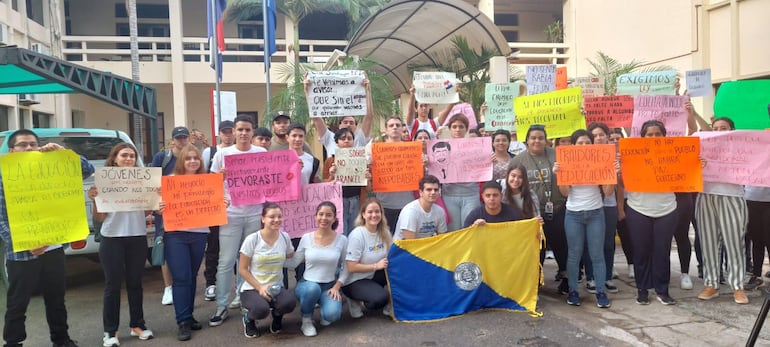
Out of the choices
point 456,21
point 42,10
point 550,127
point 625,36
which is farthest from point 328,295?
point 42,10

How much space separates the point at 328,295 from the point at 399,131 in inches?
81.6

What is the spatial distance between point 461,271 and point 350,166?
1.53 metres

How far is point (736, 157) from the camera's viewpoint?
552 centimetres

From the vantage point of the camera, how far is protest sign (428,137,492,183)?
19.4 ft

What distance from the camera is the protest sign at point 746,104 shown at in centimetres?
644

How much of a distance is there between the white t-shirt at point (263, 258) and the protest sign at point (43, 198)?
4.35 ft

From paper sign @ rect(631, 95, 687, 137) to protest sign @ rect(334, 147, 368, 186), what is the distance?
3185 mm

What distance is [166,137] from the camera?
22359mm

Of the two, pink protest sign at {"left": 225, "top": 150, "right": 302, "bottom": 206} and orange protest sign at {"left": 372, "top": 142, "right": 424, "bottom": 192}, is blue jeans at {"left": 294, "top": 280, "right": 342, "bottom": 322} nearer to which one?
pink protest sign at {"left": 225, "top": 150, "right": 302, "bottom": 206}

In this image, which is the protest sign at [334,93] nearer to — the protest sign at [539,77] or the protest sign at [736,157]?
the protest sign at [539,77]

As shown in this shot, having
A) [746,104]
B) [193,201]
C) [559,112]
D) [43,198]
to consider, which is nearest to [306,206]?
[193,201]

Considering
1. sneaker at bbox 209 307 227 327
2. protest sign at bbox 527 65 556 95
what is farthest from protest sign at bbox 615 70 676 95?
sneaker at bbox 209 307 227 327

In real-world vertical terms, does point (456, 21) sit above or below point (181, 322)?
above

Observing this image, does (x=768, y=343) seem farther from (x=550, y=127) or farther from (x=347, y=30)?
(x=347, y=30)
